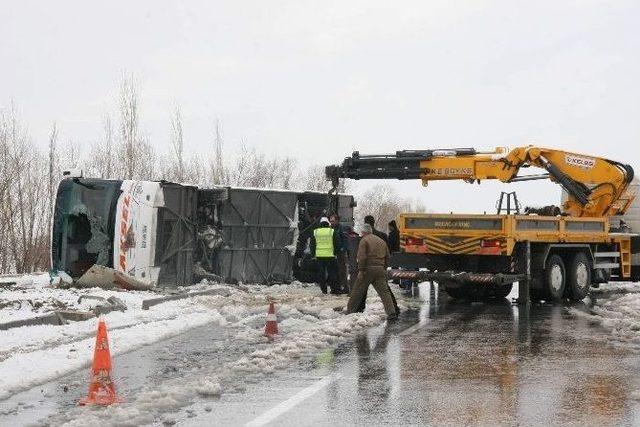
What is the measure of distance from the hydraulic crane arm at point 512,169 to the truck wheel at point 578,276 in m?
1.62

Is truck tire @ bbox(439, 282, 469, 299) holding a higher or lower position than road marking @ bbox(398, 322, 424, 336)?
higher

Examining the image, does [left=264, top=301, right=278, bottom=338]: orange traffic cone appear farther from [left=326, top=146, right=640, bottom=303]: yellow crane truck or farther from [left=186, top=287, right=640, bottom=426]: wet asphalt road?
[left=326, top=146, right=640, bottom=303]: yellow crane truck

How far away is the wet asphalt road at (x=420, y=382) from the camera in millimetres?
7211

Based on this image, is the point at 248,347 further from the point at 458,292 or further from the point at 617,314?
the point at 458,292

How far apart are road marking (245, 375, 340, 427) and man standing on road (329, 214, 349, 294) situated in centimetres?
1022

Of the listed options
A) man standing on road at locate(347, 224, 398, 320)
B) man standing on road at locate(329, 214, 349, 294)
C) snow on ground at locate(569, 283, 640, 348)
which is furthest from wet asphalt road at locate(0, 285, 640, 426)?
man standing on road at locate(329, 214, 349, 294)

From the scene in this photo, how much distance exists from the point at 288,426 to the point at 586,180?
1559 cm

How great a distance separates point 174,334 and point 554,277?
29.5ft

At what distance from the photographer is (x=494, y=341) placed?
12188 millimetres

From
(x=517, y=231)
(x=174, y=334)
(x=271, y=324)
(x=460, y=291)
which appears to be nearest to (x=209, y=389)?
(x=271, y=324)

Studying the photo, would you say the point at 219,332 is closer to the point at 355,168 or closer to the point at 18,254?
the point at 355,168

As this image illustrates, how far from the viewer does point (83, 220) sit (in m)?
19.5

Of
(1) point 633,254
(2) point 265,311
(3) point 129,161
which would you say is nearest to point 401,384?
(2) point 265,311

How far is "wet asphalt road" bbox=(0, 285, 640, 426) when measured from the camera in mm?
7211
